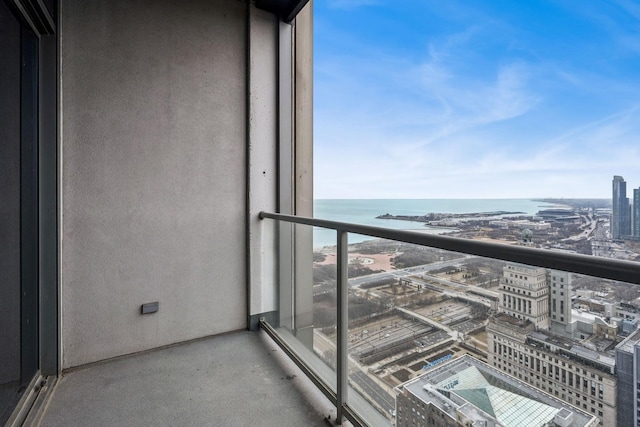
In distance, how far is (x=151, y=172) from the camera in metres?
2.23

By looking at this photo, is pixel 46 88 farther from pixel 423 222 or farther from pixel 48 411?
pixel 423 222

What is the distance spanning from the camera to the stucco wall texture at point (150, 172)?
79.7 inches

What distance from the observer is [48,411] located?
1638 mm

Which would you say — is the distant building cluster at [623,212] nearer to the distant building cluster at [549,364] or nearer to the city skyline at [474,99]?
the city skyline at [474,99]

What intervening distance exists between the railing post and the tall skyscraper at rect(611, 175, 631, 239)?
0.93 metres

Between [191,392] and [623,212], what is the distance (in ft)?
6.79

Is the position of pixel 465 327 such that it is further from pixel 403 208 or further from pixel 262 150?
pixel 262 150

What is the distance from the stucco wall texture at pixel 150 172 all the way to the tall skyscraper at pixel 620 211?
2219mm

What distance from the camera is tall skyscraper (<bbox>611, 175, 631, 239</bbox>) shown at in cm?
85

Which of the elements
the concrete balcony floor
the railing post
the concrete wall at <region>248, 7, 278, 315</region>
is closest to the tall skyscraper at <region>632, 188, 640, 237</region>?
the railing post

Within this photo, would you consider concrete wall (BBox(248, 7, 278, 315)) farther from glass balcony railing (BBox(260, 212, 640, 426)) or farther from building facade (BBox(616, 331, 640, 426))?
building facade (BBox(616, 331, 640, 426))

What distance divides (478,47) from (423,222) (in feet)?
3.11

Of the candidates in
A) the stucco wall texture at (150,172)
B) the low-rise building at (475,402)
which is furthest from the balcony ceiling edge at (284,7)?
the low-rise building at (475,402)

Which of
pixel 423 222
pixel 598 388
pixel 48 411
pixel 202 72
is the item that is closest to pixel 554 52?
pixel 423 222
